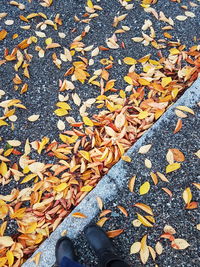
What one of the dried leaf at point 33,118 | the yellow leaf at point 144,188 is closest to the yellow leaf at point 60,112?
the dried leaf at point 33,118

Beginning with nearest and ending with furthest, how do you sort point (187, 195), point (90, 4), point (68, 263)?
point (68, 263)
point (187, 195)
point (90, 4)

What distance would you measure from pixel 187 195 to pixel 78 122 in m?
1.13

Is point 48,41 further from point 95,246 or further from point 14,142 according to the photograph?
point 95,246

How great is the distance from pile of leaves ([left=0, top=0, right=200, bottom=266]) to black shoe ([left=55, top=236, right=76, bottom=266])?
0.47 feet

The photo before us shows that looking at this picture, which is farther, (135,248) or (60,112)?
(60,112)

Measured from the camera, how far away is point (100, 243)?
2.42 meters

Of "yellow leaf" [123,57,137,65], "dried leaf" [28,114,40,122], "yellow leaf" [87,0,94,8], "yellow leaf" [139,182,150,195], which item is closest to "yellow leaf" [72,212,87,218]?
"yellow leaf" [139,182,150,195]

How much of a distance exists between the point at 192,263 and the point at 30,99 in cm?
199

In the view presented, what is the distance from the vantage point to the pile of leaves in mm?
2621

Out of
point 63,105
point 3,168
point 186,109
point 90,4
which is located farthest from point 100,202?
point 90,4

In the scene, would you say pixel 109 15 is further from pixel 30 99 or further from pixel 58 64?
pixel 30 99

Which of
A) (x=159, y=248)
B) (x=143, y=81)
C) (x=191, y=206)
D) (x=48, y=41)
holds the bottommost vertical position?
(x=159, y=248)

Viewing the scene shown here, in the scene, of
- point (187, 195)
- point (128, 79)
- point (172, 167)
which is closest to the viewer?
point (187, 195)

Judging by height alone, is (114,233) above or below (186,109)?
below
